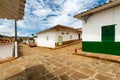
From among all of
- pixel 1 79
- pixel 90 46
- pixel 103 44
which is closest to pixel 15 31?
pixel 1 79

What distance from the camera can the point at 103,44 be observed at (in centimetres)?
877

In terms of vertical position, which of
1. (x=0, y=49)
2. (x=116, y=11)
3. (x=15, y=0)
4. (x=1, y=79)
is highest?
(x=116, y=11)

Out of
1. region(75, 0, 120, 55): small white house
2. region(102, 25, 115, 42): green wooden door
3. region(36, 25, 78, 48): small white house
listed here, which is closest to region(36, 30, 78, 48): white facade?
region(36, 25, 78, 48): small white house

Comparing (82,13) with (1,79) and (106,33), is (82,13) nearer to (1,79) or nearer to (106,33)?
(106,33)

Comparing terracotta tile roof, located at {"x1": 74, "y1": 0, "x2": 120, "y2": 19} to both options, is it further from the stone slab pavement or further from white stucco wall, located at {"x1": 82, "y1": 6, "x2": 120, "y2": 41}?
the stone slab pavement

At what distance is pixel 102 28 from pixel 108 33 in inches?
26.3

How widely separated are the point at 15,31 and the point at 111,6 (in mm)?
9635

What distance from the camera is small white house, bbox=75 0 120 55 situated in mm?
7812

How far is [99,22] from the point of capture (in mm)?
9023

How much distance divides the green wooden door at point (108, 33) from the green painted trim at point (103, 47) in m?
0.30

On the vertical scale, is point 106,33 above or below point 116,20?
below

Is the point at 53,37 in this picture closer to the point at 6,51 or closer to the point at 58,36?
the point at 58,36

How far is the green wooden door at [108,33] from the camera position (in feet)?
26.5

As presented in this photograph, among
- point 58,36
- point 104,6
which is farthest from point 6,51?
point 104,6
